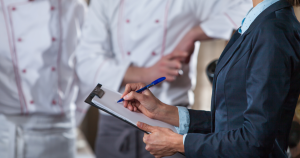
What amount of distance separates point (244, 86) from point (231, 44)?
0.12 metres

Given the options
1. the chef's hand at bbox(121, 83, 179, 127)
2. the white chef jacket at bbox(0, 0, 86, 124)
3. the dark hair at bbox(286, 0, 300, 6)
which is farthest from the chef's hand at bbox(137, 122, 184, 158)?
the white chef jacket at bbox(0, 0, 86, 124)

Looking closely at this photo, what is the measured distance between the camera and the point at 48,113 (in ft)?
4.25

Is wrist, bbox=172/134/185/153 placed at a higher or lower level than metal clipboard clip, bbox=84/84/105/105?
lower

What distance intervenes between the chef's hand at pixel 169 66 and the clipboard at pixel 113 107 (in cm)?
37

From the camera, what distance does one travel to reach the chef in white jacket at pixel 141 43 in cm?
115

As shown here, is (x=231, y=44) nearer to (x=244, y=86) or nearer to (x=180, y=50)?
(x=244, y=86)

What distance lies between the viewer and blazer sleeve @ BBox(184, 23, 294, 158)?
503 mm

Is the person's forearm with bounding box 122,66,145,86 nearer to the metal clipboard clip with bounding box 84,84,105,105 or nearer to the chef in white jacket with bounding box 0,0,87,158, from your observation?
the chef in white jacket with bounding box 0,0,87,158

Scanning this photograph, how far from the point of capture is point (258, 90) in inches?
20.2

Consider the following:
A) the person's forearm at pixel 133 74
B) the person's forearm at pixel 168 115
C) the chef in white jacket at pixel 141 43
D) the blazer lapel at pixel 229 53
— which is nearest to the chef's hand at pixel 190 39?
the chef in white jacket at pixel 141 43

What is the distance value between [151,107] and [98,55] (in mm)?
550

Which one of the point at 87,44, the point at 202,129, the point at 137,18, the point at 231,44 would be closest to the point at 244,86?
the point at 231,44

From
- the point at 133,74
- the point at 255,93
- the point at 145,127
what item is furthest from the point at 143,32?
the point at 255,93

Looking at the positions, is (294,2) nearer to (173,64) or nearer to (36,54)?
(173,64)
